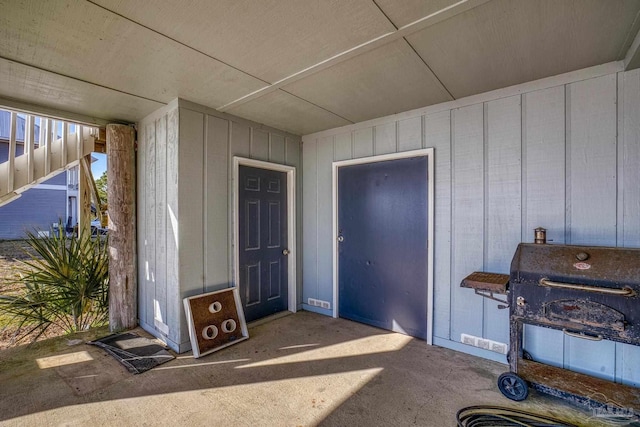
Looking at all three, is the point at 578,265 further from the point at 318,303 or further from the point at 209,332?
the point at 209,332

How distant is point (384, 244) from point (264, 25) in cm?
240

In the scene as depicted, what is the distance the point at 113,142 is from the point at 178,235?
4.96 feet

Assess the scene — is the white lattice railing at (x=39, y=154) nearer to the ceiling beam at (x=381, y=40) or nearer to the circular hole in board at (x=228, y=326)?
the ceiling beam at (x=381, y=40)

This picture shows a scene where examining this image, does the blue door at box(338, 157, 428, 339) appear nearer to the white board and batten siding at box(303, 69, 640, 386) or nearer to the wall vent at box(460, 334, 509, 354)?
the white board and batten siding at box(303, 69, 640, 386)

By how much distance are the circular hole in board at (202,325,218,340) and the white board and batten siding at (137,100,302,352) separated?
19cm

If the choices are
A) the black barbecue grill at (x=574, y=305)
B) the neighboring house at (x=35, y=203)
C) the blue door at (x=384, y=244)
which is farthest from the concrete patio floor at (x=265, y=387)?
the neighboring house at (x=35, y=203)

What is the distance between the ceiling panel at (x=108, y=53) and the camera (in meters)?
1.62

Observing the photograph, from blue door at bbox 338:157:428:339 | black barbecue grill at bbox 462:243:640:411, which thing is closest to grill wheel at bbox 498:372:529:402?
black barbecue grill at bbox 462:243:640:411

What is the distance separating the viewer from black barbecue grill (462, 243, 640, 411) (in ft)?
5.66

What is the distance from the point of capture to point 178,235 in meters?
2.79

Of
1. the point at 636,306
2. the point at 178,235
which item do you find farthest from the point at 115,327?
the point at 636,306

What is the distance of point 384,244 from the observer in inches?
131

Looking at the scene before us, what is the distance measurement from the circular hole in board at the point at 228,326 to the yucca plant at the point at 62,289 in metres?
1.69

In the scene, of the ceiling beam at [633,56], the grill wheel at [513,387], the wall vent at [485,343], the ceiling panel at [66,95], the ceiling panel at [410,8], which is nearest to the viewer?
the ceiling panel at [410,8]
